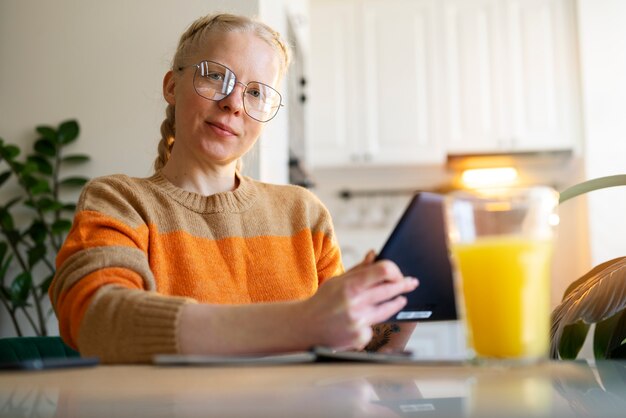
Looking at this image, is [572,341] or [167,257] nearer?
[572,341]

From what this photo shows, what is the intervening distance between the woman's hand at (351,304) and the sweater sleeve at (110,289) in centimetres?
17

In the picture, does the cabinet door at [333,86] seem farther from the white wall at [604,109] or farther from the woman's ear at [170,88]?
the woman's ear at [170,88]

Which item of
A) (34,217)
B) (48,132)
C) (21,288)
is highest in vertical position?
(48,132)

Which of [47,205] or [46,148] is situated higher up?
[46,148]

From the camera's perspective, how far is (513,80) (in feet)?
13.7

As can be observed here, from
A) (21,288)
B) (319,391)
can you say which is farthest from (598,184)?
(21,288)

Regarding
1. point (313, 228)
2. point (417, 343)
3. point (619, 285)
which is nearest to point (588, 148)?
point (417, 343)

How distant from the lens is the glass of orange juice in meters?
0.57

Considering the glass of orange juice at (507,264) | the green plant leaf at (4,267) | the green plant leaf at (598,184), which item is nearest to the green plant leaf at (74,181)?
the green plant leaf at (4,267)

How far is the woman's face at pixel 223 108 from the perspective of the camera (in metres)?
1.36

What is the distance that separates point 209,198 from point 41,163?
4.79 ft

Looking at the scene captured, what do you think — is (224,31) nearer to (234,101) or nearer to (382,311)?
(234,101)

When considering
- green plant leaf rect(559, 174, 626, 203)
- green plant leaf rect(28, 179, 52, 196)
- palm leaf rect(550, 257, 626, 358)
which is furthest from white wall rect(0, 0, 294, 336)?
palm leaf rect(550, 257, 626, 358)

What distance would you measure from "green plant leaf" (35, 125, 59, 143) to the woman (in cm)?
115
